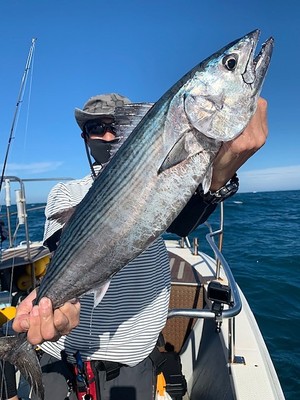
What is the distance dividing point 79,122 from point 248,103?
1355 mm

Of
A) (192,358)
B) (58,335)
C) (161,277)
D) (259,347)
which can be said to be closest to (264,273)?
(192,358)

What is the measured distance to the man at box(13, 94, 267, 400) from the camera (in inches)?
85.8

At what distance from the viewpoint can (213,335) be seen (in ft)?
12.4

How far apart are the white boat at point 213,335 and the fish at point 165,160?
5.33ft

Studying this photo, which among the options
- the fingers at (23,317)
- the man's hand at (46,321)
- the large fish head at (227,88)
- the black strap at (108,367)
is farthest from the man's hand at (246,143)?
the black strap at (108,367)

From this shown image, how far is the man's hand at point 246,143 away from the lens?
1698 millimetres

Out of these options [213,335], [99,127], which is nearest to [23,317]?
[99,127]

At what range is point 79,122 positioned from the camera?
246 centimetres

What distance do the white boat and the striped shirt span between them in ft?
2.66

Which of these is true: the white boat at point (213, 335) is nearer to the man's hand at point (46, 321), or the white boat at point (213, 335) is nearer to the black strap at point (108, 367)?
the black strap at point (108, 367)

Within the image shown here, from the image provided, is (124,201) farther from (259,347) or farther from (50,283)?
(259,347)

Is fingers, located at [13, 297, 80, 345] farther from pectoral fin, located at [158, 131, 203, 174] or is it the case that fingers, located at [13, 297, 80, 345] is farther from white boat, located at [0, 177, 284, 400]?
white boat, located at [0, 177, 284, 400]

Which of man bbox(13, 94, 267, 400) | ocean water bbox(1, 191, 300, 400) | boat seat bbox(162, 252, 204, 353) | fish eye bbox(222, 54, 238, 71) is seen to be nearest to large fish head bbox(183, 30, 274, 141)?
fish eye bbox(222, 54, 238, 71)

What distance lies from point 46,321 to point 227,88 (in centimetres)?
164
